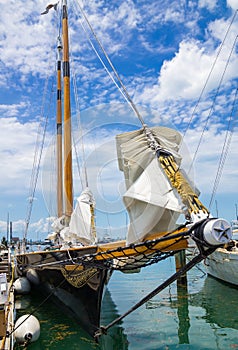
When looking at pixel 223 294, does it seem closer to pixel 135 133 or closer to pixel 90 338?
pixel 90 338

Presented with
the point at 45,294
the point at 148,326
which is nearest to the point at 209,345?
the point at 148,326

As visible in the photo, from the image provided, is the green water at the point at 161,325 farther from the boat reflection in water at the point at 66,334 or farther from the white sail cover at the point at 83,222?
the white sail cover at the point at 83,222

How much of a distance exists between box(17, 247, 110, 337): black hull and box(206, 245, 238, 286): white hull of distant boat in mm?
11505

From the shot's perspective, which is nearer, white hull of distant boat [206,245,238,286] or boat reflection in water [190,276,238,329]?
boat reflection in water [190,276,238,329]

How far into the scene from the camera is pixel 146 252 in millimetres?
8609

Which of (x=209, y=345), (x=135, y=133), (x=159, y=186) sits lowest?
(x=209, y=345)

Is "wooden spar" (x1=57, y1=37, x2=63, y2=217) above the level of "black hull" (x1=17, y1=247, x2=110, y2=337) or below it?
above

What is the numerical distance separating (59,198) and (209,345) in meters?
13.7

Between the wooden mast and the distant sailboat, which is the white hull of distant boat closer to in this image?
the wooden mast

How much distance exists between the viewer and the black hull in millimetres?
11656

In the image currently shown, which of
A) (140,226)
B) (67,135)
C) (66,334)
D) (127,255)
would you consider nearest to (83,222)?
(66,334)

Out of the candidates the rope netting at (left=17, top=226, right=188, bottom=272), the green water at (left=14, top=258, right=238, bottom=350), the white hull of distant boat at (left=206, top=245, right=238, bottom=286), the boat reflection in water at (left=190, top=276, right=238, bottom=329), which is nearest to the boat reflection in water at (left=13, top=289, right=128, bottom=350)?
the green water at (left=14, top=258, right=238, bottom=350)

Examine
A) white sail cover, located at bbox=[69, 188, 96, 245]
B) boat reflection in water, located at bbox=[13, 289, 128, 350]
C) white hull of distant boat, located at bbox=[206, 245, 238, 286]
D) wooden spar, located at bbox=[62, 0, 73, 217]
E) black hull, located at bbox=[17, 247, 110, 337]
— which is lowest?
boat reflection in water, located at bbox=[13, 289, 128, 350]

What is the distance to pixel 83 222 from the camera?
13.9 m
